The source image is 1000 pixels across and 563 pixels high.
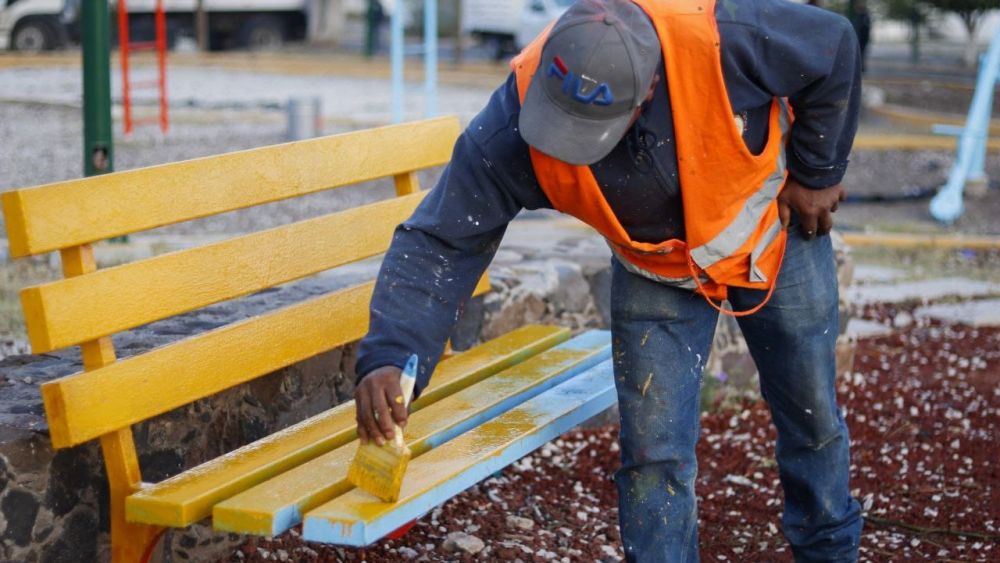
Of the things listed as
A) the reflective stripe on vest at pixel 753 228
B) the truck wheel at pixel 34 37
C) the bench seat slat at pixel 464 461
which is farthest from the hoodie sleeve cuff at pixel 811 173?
the truck wheel at pixel 34 37

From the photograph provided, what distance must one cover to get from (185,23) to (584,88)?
21290 millimetres

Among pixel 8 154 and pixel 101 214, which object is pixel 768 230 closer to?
pixel 101 214

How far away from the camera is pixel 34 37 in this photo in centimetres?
1902

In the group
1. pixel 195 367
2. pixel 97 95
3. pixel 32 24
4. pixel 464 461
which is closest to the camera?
pixel 464 461

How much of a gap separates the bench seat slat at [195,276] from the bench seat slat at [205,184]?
8 cm

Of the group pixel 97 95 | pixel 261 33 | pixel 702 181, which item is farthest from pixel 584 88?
pixel 261 33

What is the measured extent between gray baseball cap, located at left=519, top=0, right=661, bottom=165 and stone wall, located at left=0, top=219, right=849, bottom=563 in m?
1.21

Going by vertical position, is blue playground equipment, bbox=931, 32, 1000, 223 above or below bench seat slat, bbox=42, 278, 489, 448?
below

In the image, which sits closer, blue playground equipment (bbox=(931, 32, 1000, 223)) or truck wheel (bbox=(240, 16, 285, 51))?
blue playground equipment (bbox=(931, 32, 1000, 223))

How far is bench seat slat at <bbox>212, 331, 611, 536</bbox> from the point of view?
7.93ft

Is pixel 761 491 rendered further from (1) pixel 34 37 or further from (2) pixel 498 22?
(2) pixel 498 22

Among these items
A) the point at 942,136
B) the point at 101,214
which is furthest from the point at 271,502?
the point at 942,136

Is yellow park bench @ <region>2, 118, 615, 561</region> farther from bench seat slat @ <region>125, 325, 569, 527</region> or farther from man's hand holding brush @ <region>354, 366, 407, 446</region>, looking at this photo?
man's hand holding brush @ <region>354, 366, 407, 446</region>

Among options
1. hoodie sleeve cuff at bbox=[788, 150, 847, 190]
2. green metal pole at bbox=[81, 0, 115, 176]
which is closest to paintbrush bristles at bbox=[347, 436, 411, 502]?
hoodie sleeve cuff at bbox=[788, 150, 847, 190]
